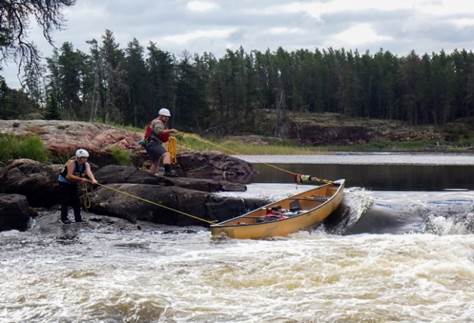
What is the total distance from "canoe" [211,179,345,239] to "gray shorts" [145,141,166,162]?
3990 mm

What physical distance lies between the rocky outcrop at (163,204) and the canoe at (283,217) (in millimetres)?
1429

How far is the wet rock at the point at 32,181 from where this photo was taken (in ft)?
54.9

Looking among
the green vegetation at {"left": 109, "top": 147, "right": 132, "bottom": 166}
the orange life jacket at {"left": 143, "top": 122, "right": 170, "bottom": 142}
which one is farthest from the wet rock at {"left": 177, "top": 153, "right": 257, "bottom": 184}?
the orange life jacket at {"left": 143, "top": 122, "right": 170, "bottom": 142}

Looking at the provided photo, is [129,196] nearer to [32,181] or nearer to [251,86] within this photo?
[32,181]

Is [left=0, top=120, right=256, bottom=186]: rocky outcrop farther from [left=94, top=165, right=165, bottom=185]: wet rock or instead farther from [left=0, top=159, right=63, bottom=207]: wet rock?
[left=0, top=159, right=63, bottom=207]: wet rock

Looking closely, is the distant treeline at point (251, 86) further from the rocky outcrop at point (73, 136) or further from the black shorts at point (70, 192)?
the black shorts at point (70, 192)

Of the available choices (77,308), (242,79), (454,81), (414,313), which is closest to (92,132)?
(77,308)

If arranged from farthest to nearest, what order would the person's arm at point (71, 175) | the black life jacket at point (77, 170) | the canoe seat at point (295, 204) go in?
the canoe seat at point (295, 204)
the black life jacket at point (77, 170)
the person's arm at point (71, 175)

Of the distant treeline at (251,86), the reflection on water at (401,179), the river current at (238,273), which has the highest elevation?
the distant treeline at (251,86)

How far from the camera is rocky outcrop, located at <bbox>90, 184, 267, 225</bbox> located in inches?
632

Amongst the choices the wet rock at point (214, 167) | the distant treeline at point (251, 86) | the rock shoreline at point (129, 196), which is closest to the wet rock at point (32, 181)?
the rock shoreline at point (129, 196)

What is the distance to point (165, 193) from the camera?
53.9 feet

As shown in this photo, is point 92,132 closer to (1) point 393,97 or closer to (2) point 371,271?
(2) point 371,271

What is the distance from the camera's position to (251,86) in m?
102
